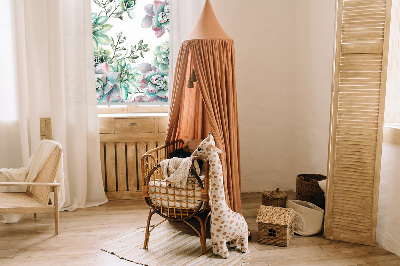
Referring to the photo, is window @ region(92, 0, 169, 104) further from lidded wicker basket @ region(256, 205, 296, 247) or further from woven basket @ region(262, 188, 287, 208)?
lidded wicker basket @ region(256, 205, 296, 247)

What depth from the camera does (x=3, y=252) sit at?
2.69 meters

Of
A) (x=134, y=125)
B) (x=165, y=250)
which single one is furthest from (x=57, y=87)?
(x=165, y=250)

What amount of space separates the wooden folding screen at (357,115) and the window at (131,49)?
6.42ft

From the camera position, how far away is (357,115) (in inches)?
107

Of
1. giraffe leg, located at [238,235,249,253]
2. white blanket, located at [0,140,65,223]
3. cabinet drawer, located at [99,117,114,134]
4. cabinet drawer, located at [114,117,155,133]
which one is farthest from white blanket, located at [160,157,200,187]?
cabinet drawer, located at [99,117,114,134]

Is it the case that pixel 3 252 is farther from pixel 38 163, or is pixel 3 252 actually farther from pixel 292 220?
pixel 292 220

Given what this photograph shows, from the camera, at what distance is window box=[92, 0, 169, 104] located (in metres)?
3.89

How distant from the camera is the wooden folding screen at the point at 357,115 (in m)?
2.63

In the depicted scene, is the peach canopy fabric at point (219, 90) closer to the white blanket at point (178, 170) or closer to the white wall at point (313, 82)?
the white blanket at point (178, 170)

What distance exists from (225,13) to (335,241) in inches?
98.1

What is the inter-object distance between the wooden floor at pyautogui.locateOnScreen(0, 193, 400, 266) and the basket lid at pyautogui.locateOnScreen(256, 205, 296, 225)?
0.19m

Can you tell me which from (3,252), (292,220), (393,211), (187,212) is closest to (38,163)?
(3,252)

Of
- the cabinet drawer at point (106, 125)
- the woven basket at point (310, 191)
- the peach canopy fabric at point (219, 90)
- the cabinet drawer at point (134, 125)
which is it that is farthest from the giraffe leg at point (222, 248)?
the cabinet drawer at point (106, 125)

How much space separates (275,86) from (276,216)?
1711mm
